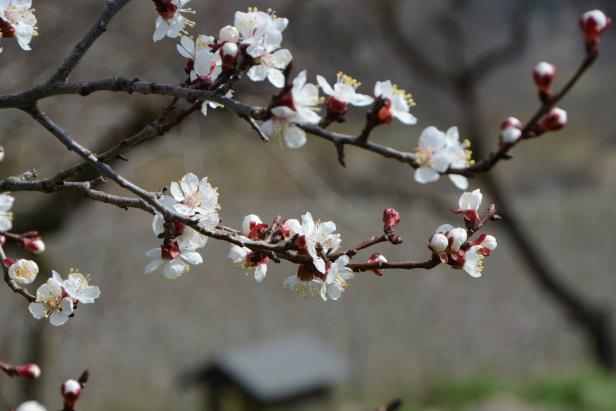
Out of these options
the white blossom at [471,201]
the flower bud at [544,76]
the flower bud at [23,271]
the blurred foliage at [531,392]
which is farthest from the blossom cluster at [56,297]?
the blurred foliage at [531,392]

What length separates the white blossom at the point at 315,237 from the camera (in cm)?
81

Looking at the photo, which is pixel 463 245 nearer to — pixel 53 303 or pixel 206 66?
pixel 206 66

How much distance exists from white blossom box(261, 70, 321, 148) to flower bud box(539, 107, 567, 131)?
20 cm

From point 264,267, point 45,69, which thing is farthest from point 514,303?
point 264,267

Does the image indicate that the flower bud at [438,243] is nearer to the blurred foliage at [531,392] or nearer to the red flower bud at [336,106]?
the red flower bud at [336,106]

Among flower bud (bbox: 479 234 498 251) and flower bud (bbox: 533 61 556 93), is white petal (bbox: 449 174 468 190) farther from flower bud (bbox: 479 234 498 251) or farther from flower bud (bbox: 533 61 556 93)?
flower bud (bbox: 479 234 498 251)

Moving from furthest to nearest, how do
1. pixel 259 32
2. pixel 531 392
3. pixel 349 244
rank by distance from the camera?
1. pixel 349 244
2. pixel 531 392
3. pixel 259 32

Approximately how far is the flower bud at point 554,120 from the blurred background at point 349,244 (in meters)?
2.57

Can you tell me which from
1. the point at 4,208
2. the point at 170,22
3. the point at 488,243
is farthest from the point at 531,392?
the point at 170,22

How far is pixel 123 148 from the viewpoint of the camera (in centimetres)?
81

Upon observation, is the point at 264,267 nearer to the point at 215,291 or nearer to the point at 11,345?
the point at 11,345

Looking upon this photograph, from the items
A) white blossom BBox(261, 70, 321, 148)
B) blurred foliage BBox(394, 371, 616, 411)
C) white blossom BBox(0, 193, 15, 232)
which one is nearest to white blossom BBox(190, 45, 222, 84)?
white blossom BBox(261, 70, 321, 148)

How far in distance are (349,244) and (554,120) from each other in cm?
609

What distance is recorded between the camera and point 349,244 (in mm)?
6750
